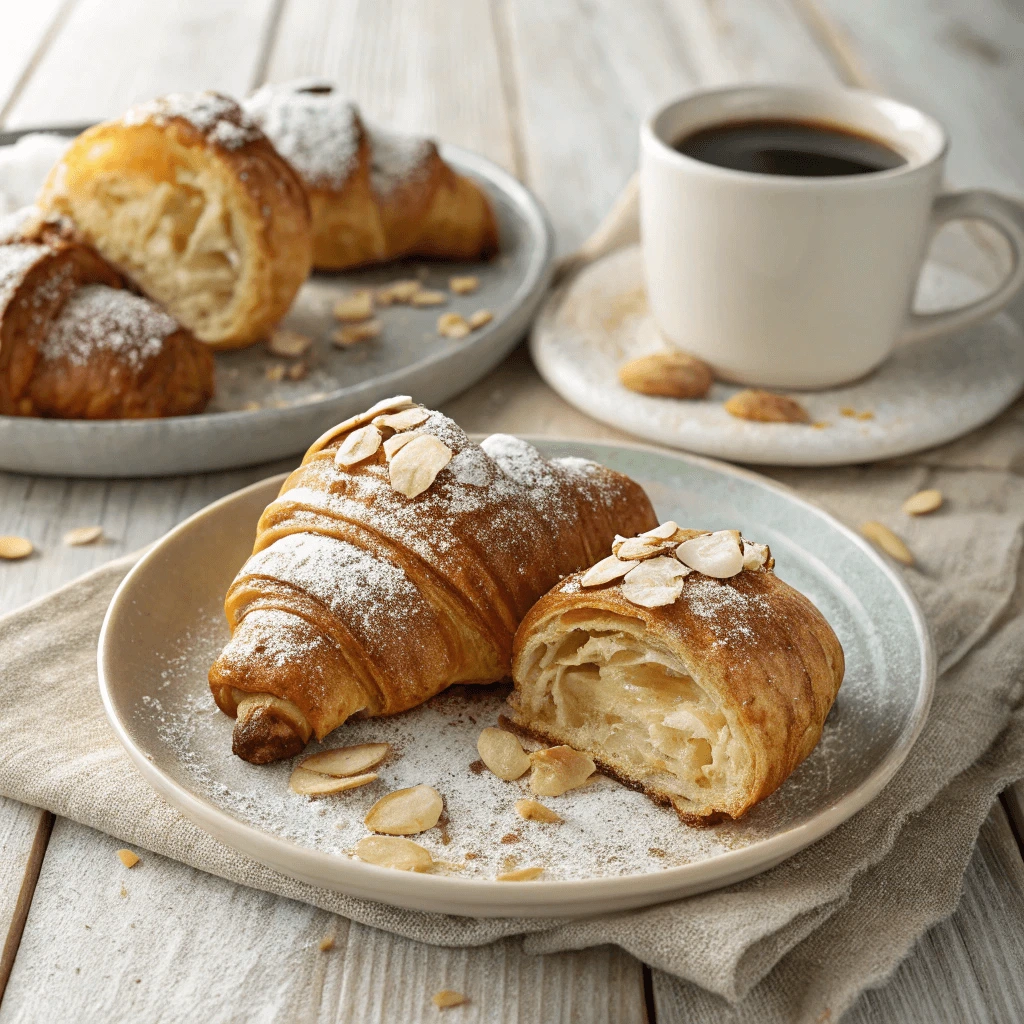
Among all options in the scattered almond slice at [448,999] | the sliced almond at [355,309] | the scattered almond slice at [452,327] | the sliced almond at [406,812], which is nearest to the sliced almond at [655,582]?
the sliced almond at [406,812]

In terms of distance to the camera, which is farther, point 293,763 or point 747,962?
point 293,763

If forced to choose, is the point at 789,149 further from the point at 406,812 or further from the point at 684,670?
the point at 406,812

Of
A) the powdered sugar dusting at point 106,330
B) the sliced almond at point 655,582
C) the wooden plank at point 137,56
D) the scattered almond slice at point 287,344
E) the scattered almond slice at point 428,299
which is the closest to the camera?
the sliced almond at point 655,582

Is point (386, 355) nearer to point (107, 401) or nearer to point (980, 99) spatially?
point (107, 401)

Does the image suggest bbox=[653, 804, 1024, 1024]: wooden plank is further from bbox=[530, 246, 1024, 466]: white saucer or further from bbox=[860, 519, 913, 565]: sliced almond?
bbox=[530, 246, 1024, 466]: white saucer

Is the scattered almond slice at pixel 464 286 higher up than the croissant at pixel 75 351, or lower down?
lower down

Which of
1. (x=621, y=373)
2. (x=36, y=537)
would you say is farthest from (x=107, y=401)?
(x=621, y=373)

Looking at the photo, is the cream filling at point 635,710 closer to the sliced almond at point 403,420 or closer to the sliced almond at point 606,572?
the sliced almond at point 606,572
